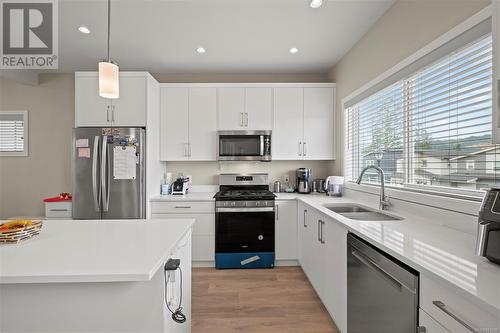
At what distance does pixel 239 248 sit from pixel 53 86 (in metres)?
3.68

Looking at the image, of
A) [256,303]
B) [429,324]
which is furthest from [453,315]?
[256,303]

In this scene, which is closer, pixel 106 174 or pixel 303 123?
pixel 106 174

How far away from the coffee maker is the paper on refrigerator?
221cm

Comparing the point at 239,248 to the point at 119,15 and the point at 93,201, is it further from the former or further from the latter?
the point at 119,15

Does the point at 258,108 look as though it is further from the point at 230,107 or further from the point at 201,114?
the point at 201,114

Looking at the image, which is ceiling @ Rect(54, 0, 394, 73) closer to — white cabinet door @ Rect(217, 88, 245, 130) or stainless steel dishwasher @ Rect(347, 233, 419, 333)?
white cabinet door @ Rect(217, 88, 245, 130)

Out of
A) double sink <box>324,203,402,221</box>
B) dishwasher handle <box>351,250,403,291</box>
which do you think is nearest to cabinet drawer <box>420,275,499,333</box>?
dishwasher handle <box>351,250,403,291</box>

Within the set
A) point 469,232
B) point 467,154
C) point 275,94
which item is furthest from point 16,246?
point 275,94

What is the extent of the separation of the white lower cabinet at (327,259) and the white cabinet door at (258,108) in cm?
133

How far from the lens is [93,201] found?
286 centimetres

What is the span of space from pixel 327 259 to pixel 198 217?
169 cm

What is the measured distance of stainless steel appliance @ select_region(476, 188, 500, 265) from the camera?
0.87 metres

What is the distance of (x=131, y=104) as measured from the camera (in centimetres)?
298

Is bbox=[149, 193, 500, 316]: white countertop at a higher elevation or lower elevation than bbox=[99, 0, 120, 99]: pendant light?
lower
